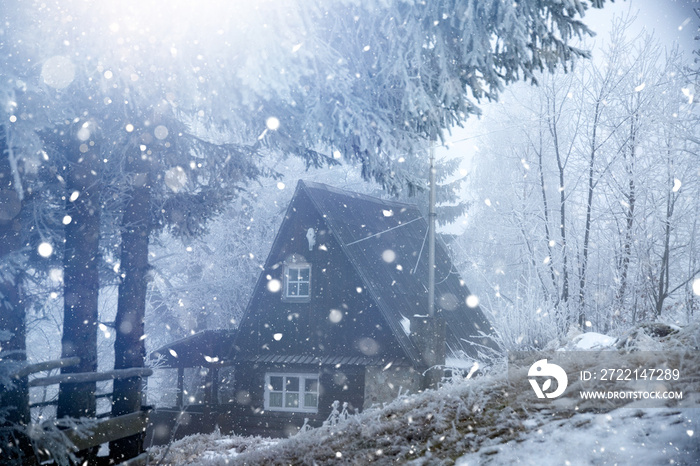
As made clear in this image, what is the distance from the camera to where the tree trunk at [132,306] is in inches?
287

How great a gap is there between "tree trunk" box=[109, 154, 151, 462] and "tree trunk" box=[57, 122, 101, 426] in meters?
0.40

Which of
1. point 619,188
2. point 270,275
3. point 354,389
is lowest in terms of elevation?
point 354,389

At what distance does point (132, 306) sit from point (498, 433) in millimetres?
6454

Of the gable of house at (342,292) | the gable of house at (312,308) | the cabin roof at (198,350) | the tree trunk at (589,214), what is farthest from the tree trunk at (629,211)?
the cabin roof at (198,350)

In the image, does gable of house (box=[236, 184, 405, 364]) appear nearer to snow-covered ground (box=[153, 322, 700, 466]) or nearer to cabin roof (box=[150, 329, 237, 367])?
cabin roof (box=[150, 329, 237, 367])

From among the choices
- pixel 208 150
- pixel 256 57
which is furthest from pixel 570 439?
pixel 208 150

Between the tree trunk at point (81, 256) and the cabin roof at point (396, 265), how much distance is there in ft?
27.0

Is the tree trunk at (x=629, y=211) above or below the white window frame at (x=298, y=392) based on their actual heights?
above

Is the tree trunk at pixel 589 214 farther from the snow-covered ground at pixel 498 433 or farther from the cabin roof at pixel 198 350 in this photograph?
the cabin roof at pixel 198 350

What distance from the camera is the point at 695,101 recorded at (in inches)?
384

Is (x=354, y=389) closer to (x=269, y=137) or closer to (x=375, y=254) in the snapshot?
(x=375, y=254)

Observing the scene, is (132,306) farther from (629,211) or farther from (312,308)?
(629,211)

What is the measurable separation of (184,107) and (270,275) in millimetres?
9926

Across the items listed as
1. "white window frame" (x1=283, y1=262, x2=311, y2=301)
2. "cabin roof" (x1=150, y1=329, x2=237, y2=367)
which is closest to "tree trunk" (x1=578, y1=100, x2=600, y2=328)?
"white window frame" (x1=283, y1=262, x2=311, y2=301)
